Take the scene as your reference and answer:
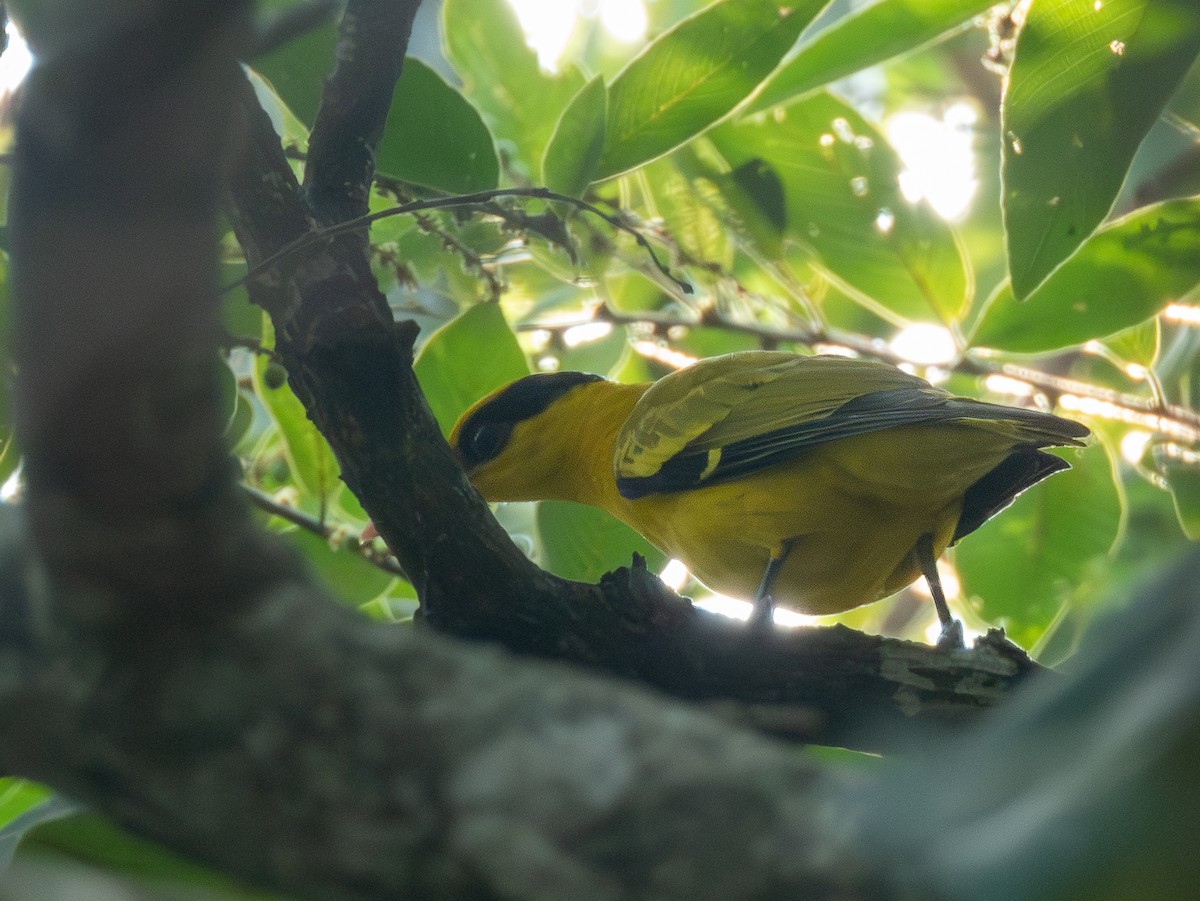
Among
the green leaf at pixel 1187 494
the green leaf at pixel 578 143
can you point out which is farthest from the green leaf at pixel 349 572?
the green leaf at pixel 1187 494

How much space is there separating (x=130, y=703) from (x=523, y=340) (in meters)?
2.75

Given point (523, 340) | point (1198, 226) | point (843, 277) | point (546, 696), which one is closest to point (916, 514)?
point (843, 277)

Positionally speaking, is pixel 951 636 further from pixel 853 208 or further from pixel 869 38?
pixel 869 38

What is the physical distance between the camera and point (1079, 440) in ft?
9.37

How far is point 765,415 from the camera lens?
10.7 ft

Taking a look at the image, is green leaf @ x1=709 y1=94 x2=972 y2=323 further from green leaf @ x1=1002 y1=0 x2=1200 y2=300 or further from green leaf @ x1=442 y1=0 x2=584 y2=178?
green leaf @ x1=1002 y1=0 x2=1200 y2=300

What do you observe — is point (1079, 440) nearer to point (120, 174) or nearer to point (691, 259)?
point (691, 259)

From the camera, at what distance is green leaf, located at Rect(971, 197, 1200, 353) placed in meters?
3.10

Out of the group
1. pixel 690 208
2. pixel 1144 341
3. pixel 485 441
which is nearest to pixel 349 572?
pixel 485 441

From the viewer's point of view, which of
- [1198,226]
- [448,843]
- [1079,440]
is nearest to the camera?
[448,843]

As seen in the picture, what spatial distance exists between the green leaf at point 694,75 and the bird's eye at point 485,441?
872 millimetres

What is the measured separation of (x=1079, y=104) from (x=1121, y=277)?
0.66 m

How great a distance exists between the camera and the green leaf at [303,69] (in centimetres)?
283

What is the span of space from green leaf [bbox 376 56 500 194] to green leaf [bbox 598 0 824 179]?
1.07 ft
